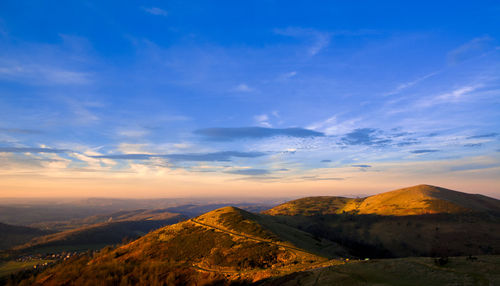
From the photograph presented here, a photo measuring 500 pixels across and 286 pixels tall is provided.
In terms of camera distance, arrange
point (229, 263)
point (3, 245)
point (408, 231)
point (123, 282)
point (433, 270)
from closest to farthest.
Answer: point (433, 270), point (123, 282), point (229, 263), point (408, 231), point (3, 245)

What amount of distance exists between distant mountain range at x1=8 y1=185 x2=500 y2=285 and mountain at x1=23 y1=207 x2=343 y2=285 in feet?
0.41

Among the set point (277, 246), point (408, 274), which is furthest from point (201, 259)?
point (408, 274)

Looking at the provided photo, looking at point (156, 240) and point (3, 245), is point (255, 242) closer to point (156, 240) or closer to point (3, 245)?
point (156, 240)

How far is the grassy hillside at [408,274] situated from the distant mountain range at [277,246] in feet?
1.03

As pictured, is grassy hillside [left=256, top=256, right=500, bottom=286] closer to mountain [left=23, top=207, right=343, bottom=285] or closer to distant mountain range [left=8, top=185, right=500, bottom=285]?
distant mountain range [left=8, top=185, right=500, bottom=285]

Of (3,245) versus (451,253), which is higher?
(451,253)

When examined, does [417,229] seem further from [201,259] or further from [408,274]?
[408,274]

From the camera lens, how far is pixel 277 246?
40.4 m

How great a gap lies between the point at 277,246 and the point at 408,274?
27889 millimetres

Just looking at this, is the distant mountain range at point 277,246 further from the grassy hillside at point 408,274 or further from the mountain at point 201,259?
the grassy hillside at point 408,274

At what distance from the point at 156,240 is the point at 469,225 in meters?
97.5

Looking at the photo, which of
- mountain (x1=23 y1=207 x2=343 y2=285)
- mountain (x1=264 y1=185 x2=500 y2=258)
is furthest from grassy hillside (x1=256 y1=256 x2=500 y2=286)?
mountain (x1=264 y1=185 x2=500 y2=258)

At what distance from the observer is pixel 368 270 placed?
16125mm

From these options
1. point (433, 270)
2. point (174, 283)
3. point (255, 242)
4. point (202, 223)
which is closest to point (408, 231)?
point (255, 242)
